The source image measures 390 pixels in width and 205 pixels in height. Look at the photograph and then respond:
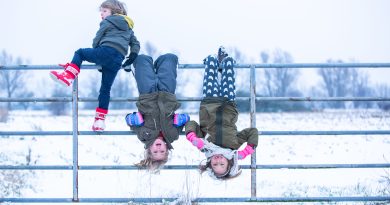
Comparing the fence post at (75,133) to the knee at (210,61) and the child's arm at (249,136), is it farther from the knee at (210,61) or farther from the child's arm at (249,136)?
the child's arm at (249,136)

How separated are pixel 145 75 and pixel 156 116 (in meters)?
0.48

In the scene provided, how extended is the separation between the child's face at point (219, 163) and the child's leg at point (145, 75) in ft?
3.24

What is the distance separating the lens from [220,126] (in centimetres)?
475

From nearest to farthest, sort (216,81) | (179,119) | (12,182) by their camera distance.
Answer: (179,119)
(216,81)
(12,182)

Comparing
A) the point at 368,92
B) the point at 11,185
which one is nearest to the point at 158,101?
the point at 11,185

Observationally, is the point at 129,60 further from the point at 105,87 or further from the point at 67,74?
the point at 67,74

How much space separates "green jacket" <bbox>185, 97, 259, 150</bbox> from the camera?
472 centimetres

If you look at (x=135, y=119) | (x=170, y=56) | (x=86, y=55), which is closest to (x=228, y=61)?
(x=170, y=56)

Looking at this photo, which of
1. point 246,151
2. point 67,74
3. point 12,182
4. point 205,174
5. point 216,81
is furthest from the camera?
point 12,182

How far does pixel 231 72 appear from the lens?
4.91 m

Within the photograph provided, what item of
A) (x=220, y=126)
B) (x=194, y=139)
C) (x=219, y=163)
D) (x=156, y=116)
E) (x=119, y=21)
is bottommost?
(x=219, y=163)

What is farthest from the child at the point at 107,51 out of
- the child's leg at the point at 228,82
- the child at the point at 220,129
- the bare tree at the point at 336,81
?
the bare tree at the point at 336,81

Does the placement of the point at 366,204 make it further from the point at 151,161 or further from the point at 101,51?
the point at 101,51

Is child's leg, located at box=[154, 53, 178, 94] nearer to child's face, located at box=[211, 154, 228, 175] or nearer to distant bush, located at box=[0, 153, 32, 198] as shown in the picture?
child's face, located at box=[211, 154, 228, 175]
